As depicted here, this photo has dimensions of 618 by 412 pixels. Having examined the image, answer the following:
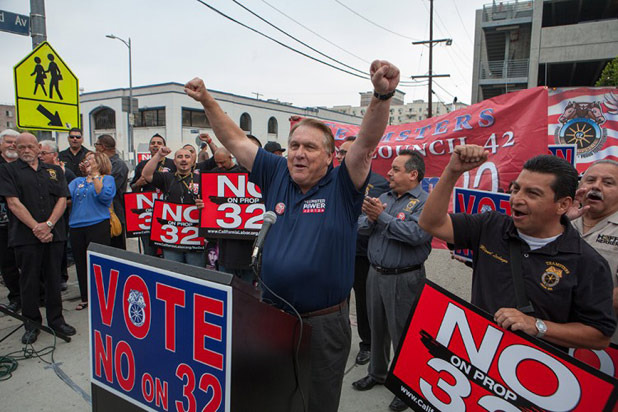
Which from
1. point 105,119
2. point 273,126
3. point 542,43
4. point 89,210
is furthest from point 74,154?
point 273,126

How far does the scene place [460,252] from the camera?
11.7 feet

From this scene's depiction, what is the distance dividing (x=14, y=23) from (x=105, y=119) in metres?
37.9

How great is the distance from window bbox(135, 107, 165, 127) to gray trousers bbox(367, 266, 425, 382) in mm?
35358

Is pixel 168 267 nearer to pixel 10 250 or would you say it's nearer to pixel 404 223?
pixel 404 223

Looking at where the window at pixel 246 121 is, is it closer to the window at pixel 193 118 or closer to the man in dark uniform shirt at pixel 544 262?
the window at pixel 193 118

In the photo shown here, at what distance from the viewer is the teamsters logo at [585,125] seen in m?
5.18

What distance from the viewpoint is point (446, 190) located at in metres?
1.99

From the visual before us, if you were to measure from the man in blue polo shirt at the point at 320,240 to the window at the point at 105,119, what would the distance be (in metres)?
41.5

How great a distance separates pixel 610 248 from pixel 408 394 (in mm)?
1609

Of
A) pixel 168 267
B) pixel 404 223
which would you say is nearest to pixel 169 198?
pixel 404 223

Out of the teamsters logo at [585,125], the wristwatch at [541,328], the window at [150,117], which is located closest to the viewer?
the wristwatch at [541,328]

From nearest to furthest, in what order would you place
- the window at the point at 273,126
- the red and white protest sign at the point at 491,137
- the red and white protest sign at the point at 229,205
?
the red and white protest sign at the point at 491,137
the red and white protest sign at the point at 229,205
the window at the point at 273,126

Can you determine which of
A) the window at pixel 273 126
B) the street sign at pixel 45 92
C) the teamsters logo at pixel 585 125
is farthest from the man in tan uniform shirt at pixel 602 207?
the window at pixel 273 126

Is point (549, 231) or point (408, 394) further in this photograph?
point (408, 394)
